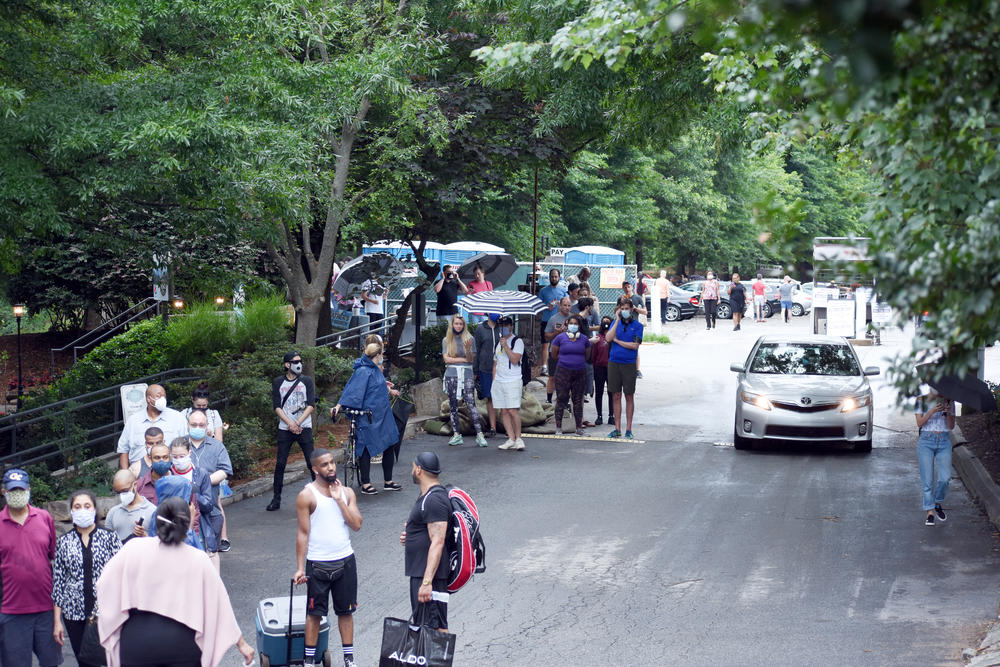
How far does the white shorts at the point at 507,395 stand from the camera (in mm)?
15391

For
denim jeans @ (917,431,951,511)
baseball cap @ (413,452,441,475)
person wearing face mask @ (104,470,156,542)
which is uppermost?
baseball cap @ (413,452,441,475)

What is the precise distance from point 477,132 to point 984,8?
15988mm

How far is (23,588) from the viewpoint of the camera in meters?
6.95

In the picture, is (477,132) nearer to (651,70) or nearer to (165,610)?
(651,70)

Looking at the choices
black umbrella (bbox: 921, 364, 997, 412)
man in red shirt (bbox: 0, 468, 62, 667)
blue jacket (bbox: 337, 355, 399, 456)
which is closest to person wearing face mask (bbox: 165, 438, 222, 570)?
man in red shirt (bbox: 0, 468, 62, 667)

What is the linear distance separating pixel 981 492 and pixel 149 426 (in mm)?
9139

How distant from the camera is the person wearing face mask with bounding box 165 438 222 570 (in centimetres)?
843

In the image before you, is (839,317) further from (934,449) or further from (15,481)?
(15,481)

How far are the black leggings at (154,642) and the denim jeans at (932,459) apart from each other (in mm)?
8119

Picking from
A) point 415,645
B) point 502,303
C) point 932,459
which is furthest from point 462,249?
point 415,645

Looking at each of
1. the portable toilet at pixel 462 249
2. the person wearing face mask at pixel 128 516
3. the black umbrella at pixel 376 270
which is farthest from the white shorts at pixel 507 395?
the portable toilet at pixel 462 249

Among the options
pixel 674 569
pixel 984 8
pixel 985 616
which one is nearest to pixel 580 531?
pixel 674 569

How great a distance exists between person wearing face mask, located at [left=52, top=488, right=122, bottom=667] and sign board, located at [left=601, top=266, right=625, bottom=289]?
25741 mm

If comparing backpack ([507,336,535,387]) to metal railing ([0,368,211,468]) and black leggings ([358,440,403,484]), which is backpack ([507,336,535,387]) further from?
metal railing ([0,368,211,468])
